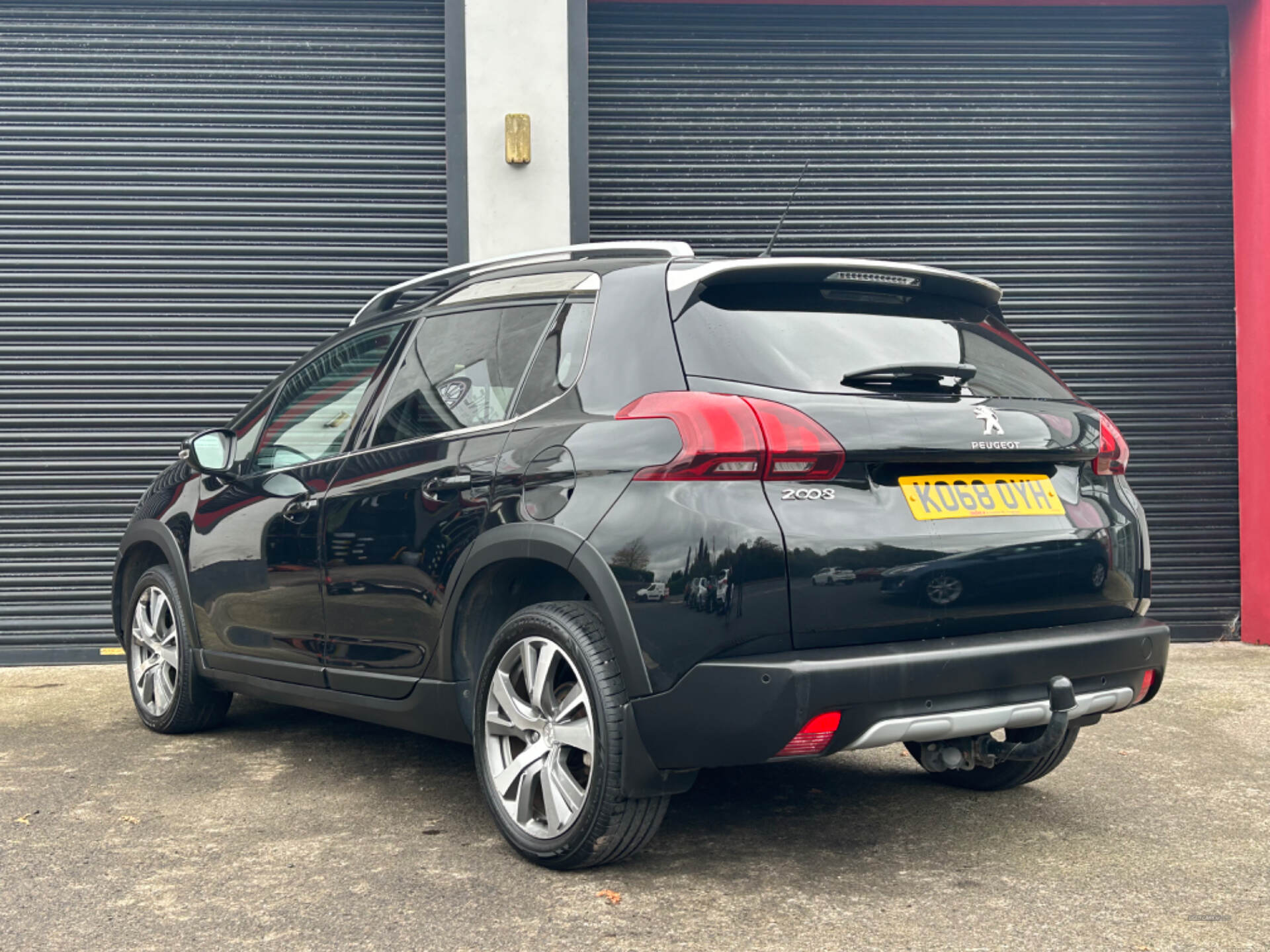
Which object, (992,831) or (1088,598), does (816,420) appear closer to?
(1088,598)

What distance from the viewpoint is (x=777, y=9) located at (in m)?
8.00

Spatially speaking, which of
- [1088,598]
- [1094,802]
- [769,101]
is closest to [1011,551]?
[1088,598]

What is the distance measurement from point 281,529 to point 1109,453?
278 centimetres

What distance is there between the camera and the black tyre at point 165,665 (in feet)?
16.4

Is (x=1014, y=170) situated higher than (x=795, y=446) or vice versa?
(x=1014, y=170)

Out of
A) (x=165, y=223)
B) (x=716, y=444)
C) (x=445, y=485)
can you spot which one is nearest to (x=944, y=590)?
(x=716, y=444)

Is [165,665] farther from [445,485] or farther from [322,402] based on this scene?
[445,485]

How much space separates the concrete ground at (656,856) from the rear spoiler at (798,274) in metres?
1.54

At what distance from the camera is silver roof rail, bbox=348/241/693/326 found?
357 centimetres

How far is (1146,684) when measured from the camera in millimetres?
3369

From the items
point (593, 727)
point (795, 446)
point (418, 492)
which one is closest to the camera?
point (795, 446)

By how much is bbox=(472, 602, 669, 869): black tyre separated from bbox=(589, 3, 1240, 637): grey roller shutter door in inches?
194

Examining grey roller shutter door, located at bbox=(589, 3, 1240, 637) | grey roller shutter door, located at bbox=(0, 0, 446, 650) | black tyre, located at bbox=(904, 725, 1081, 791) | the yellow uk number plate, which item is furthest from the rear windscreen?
grey roller shutter door, located at bbox=(0, 0, 446, 650)

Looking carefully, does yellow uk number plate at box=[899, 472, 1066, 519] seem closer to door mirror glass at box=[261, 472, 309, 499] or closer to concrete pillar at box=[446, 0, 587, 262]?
door mirror glass at box=[261, 472, 309, 499]
